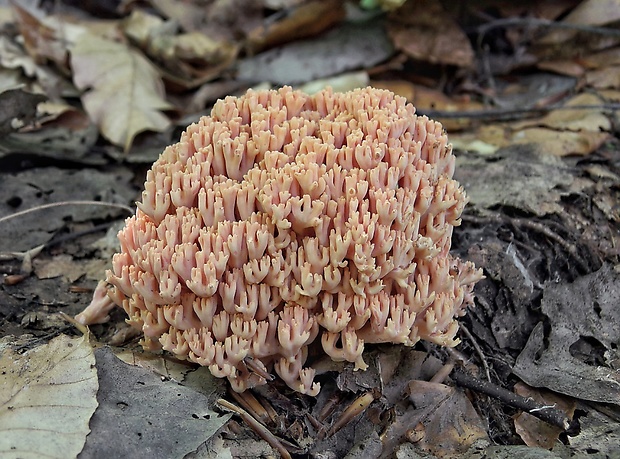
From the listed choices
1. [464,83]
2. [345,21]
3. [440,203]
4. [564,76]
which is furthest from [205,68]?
[440,203]

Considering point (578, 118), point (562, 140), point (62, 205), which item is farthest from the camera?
point (578, 118)

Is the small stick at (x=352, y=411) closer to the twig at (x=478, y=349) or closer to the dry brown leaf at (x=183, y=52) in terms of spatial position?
the twig at (x=478, y=349)

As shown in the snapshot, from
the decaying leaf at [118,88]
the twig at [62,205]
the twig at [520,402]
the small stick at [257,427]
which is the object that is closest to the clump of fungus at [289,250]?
the small stick at [257,427]

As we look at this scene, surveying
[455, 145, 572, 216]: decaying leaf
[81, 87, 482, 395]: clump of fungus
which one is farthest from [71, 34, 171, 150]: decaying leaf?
[455, 145, 572, 216]: decaying leaf

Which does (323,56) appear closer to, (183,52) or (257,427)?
(183,52)

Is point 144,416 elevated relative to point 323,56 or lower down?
lower down

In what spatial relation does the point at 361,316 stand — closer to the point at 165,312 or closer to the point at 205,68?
the point at 165,312

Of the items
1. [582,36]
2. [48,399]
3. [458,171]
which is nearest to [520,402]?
[458,171]
